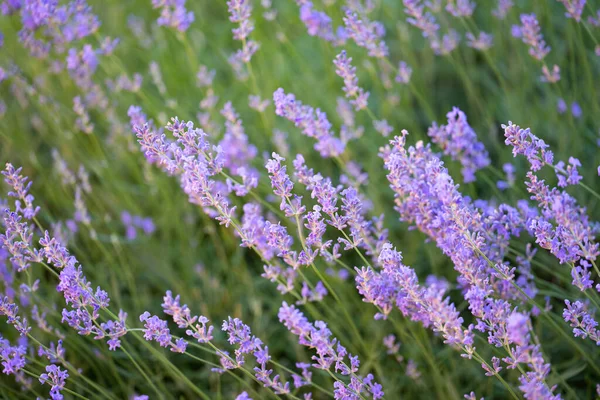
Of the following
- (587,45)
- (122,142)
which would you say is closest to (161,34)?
(122,142)

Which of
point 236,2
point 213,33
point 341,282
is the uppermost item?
point 213,33

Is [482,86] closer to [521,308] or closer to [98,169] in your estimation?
[521,308]

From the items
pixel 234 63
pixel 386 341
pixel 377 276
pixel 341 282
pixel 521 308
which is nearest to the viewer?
pixel 377 276

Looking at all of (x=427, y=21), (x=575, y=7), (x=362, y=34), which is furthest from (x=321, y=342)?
(x=427, y=21)

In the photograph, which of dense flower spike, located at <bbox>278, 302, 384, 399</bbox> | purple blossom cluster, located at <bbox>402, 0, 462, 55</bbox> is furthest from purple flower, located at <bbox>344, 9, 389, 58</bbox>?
dense flower spike, located at <bbox>278, 302, 384, 399</bbox>

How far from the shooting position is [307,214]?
1.62 meters

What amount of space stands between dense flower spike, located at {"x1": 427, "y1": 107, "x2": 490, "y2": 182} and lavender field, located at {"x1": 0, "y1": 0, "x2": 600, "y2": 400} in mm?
→ 11

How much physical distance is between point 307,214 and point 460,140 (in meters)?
0.59

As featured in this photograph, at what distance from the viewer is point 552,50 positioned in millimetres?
2795

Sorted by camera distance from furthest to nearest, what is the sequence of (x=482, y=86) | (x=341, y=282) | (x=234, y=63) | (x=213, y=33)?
1. (x=213, y=33)
2. (x=482, y=86)
3. (x=234, y=63)
4. (x=341, y=282)

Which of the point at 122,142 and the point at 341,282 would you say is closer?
the point at 341,282

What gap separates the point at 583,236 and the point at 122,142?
2.15 m

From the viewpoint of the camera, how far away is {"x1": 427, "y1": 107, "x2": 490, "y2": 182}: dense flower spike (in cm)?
188

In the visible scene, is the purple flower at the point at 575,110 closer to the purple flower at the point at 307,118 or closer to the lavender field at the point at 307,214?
the lavender field at the point at 307,214
